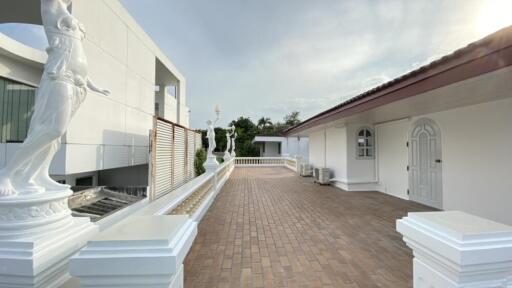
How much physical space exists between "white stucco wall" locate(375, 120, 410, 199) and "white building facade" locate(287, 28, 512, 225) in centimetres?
3

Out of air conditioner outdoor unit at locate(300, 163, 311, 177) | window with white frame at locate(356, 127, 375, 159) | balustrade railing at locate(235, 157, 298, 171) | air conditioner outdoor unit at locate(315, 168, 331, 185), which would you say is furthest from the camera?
balustrade railing at locate(235, 157, 298, 171)

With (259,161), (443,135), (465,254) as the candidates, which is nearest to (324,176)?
(443,135)

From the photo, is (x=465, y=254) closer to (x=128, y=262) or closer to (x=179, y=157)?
(x=128, y=262)

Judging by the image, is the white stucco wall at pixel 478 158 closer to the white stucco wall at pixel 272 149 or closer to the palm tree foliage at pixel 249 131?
the palm tree foliage at pixel 249 131

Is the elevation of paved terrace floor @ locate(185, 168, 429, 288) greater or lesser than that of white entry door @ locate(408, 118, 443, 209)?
lesser

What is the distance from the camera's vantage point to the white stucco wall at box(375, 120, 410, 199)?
669 centimetres

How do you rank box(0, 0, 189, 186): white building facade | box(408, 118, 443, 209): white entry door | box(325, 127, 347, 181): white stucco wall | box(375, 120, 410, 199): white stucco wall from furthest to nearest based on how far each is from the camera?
1. box(325, 127, 347, 181): white stucco wall
2. box(375, 120, 410, 199): white stucco wall
3. box(408, 118, 443, 209): white entry door
4. box(0, 0, 189, 186): white building facade

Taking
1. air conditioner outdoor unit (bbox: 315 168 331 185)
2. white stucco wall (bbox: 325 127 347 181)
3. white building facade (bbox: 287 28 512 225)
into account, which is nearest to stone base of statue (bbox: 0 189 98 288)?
white building facade (bbox: 287 28 512 225)

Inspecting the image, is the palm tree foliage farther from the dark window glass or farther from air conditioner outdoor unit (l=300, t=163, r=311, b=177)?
the dark window glass

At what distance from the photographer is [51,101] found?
1125 millimetres

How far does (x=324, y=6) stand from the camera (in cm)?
621

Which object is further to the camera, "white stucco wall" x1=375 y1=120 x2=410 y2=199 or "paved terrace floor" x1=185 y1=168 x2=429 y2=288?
"white stucco wall" x1=375 y1=120 x2=410 y2=199

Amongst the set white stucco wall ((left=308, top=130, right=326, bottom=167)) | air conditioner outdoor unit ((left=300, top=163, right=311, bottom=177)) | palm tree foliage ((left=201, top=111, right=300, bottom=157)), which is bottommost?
air conditioner outdoor unit ((left=300, top=163, right=311, bottom=177))

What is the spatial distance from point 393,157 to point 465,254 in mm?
7203
